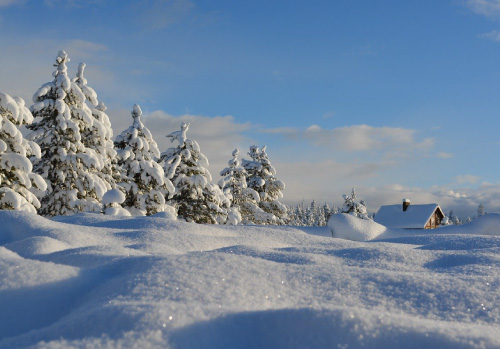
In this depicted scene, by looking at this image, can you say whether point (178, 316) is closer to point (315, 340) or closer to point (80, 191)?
point (315, 340)

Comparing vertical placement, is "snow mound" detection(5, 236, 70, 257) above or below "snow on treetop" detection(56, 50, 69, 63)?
below

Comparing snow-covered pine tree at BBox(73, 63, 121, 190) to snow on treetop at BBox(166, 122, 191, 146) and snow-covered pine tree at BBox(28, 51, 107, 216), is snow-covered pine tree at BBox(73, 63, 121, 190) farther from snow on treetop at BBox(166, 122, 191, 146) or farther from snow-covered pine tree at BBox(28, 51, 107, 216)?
snow on treetop at BBox(166, 122, 191, 146)

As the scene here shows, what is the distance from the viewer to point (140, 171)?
21062 millimetres

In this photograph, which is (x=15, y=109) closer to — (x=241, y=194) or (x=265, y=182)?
(x=241, y=194)

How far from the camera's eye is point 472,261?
3.49m

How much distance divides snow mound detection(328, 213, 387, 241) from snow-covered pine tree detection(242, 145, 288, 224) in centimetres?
2412

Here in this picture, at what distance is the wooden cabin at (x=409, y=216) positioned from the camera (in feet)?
135

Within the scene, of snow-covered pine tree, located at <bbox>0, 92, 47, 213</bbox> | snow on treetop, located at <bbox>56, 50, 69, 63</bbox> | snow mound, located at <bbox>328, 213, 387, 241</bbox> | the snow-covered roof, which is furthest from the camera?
the snow-covered roof

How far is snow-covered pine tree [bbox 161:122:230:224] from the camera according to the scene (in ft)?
75.8

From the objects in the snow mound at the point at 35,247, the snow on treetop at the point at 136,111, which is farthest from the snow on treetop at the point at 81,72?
the snow mound at the point at 35,247

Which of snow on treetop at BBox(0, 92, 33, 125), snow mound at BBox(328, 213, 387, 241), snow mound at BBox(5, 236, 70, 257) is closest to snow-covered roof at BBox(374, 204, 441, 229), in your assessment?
snow on treetop at BBox(0, 92, 33, 125)

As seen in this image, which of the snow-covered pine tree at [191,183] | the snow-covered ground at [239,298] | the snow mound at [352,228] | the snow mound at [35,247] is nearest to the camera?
the snow-covered ground at [239,298]

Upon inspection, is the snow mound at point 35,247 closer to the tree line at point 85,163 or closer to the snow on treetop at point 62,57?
the tree line at point 85,163

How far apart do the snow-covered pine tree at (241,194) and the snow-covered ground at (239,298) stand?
2597 centimetres
